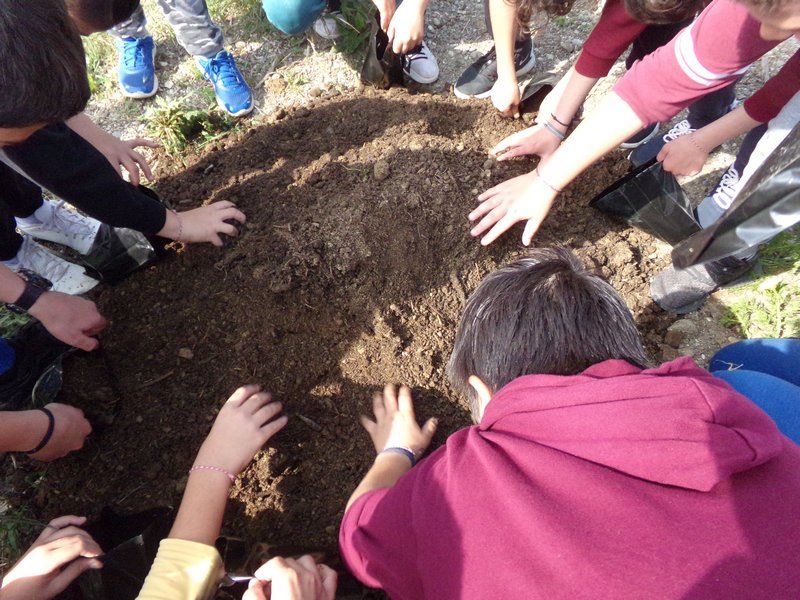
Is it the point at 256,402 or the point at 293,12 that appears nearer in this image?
the point at 256,402

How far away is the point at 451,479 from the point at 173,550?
788 millimetres

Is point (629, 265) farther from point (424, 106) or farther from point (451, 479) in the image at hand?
point (451, 479)

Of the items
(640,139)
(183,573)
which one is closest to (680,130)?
(640,139)

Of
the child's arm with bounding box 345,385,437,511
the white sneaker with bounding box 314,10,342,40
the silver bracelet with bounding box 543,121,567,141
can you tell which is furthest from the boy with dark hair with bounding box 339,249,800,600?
the white sneaker with bounding box 314,10,342,40

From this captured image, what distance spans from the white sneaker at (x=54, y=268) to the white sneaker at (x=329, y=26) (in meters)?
1.79

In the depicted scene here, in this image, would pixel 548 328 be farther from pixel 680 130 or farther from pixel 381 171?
pixel 680 130

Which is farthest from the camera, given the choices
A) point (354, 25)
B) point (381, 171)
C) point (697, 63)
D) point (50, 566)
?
point (354, 25)

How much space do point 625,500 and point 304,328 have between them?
1.29 meters

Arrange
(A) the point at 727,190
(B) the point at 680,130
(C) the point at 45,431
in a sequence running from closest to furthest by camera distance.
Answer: (C) the point at 45,431
(A) the point at 727,190
(B) the point at 680,130

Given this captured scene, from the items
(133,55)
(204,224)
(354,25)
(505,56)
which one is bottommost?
(204,224)

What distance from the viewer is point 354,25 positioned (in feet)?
9.07

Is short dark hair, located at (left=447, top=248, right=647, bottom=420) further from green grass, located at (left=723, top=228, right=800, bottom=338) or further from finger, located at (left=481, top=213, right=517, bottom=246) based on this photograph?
green grass, located at (left=723, top=228, right=800, bottom=338)

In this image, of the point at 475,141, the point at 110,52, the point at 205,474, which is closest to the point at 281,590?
the point at 205,474

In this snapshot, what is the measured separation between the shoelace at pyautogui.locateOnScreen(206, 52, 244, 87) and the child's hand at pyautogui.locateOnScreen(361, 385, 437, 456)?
1.80m
